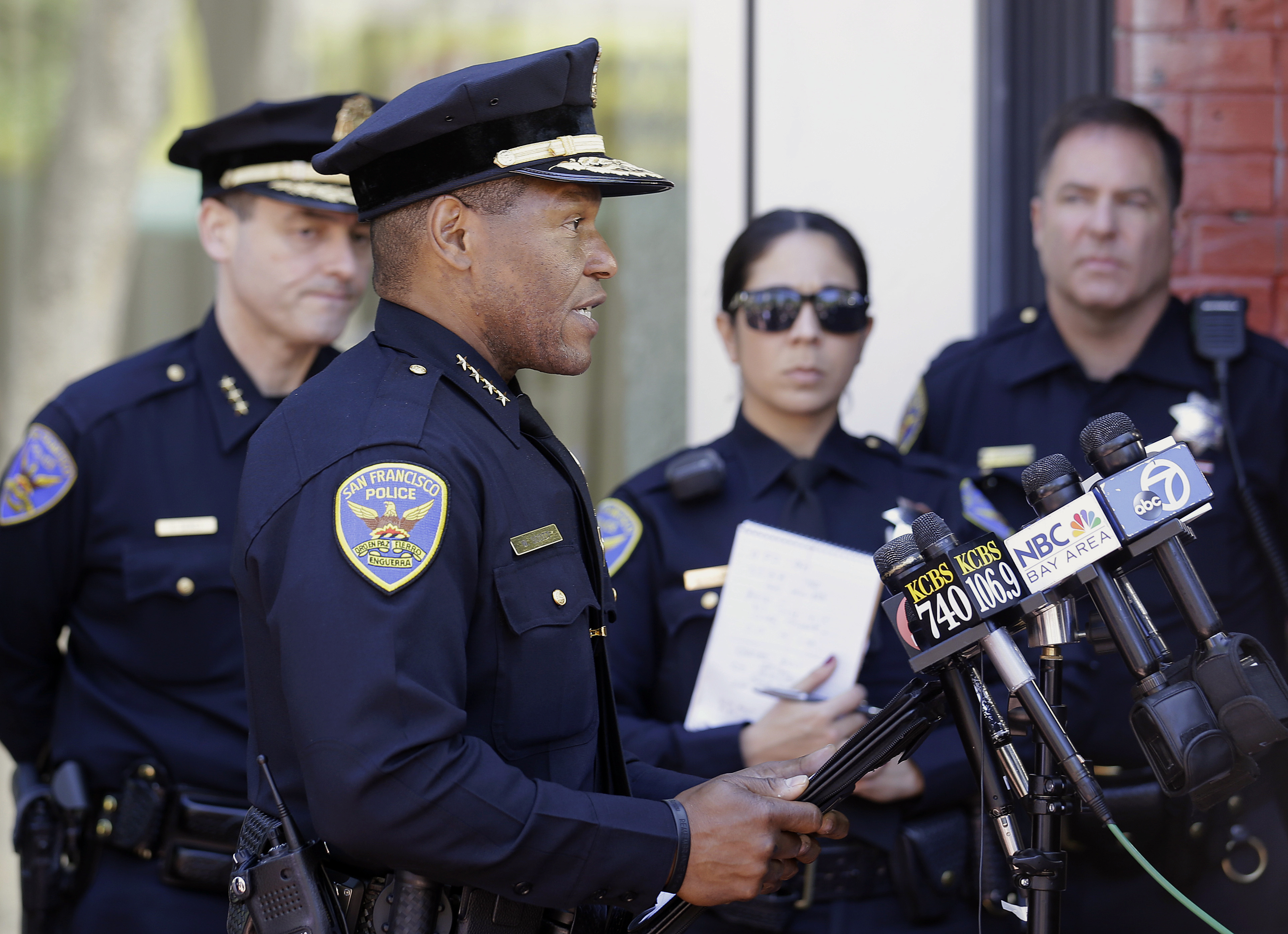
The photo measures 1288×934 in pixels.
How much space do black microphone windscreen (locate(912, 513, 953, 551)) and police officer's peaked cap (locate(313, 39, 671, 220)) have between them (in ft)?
1.77

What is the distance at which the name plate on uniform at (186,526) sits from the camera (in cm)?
251

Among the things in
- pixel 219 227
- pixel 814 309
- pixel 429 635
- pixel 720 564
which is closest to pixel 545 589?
pixel 429 635

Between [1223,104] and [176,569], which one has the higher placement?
[1223,104]

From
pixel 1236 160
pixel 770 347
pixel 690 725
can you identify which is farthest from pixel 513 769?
pixel 1236 160

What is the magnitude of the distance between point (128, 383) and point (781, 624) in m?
1.38

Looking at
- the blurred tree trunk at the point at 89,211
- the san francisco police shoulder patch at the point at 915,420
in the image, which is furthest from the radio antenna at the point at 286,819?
the blurred tree trunk at the point at 89,211

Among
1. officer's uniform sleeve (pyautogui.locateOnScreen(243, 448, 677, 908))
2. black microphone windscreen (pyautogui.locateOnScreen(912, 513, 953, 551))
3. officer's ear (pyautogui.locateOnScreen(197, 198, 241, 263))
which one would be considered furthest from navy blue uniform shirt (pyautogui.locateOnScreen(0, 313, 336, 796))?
black microphone windscreen (pyautogui.locateOnScreen(912, 513, 953, 551))

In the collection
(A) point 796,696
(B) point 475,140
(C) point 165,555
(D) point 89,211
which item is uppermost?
(D) point 89,211

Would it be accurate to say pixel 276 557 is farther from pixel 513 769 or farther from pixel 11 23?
pixel 11 23

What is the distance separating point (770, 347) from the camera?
255 cm

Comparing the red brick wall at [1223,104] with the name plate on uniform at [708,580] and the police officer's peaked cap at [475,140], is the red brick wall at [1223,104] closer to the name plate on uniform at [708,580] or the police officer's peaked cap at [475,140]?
the name plate on uniform at [708,580]

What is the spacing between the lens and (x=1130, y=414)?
8.84 ft

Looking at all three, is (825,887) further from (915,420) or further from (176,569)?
(176,569)

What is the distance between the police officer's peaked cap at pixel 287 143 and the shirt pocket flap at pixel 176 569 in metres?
0.71
